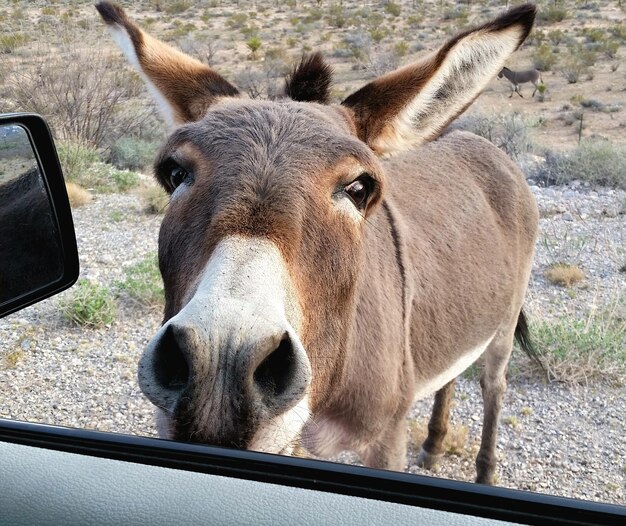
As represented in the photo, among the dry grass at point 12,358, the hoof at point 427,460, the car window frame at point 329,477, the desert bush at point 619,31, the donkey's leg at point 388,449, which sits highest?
the car window frame at point 329,477

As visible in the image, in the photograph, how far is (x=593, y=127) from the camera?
15.8 meters

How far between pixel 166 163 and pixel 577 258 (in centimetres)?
625

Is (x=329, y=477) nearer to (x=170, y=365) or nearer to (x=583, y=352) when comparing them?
(x=170, y=365)

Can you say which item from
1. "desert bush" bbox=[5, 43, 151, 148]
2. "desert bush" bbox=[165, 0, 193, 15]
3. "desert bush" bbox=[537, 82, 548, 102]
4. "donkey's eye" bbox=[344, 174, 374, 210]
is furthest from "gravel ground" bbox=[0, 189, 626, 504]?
"desert bush" bbox=[165, 0, 193, 15]

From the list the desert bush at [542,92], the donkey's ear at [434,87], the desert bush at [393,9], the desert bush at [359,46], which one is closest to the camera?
the donkey's ear at [434,87]

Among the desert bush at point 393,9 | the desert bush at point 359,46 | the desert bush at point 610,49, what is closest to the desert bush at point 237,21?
the desert bush at point 359,46

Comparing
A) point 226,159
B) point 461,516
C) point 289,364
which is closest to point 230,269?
point 289,364

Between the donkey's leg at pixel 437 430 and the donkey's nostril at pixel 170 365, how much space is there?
3.03 meters

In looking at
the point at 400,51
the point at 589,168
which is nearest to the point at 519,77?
the point at 400,51

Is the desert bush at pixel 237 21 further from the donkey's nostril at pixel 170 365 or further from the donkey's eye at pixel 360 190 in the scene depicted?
the donkey's nostril at pixel 170 365

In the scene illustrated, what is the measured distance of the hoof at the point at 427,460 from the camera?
4.15 metres

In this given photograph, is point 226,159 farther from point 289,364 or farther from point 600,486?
point 600,486

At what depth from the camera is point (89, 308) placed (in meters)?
5.60

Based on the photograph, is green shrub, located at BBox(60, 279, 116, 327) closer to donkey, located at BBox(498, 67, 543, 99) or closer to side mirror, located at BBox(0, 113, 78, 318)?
side mirror, located at BBox(0, 113, 78, 318)
